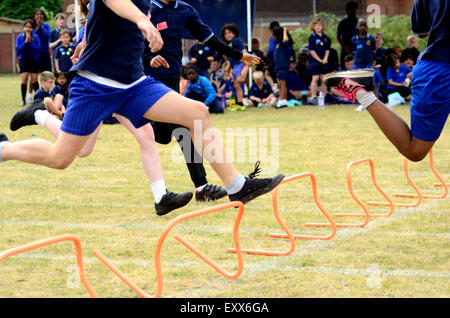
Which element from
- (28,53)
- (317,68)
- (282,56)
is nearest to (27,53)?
(28,53)

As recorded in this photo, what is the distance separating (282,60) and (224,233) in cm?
1341

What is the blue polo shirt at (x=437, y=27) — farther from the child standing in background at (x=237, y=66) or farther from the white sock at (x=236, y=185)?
the child standing in background at (x=237, y=66)

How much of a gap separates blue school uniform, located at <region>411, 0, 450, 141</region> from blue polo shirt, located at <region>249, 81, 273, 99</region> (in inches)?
563

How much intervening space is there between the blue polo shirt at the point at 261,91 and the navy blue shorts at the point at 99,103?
48.7 feet

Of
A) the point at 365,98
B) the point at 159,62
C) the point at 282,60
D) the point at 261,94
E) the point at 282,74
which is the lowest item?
the point at 261,94

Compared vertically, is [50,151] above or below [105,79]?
below

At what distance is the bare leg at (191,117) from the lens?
201 inches

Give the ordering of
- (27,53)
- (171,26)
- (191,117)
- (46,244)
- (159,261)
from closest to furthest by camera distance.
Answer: (46,244), (159,261), (191,117), (171,26), (27,53)

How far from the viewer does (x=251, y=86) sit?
2030 cm

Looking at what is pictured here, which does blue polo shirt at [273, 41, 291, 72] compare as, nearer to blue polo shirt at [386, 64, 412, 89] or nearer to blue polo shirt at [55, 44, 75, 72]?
blue polo shirt at [386, 64, 412, 89]

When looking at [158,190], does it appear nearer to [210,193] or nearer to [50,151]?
[210,193]

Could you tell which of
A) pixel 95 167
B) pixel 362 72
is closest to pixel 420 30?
pixel 362 72

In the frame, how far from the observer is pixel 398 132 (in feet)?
18.6

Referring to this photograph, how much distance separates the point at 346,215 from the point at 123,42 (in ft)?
8.93
